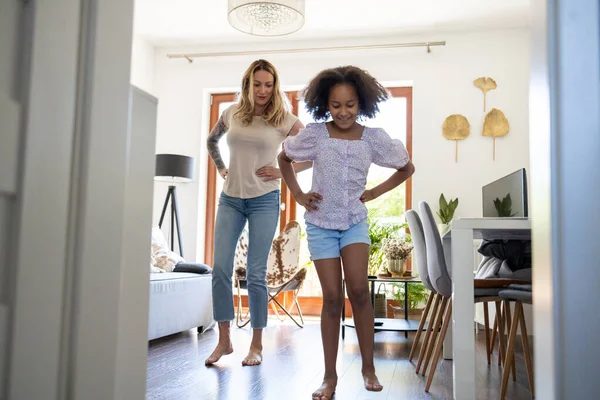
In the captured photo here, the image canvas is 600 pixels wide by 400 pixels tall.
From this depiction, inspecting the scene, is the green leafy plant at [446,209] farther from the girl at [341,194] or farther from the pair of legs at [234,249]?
the girl at [341,194]

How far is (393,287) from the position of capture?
4.78m

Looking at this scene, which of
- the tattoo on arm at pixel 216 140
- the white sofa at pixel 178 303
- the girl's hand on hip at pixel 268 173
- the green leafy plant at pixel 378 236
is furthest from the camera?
the green leafy plant at pixel 378 236

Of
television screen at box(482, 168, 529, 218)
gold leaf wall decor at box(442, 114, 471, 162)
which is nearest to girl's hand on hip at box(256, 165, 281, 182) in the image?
television screen at box(482, 168, 529, 218)

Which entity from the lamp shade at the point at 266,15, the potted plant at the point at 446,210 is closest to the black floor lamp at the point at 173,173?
the lamp shade at the point at 266,15

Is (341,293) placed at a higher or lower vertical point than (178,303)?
higher

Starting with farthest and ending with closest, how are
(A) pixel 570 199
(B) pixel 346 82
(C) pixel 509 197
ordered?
(C) pixel 509 197 < (B) pixel 346 82 < (A) pixel 570 199

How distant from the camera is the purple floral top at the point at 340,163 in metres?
2.09

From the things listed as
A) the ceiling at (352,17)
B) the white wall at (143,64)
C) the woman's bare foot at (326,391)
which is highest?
the ceiling at (352,17)

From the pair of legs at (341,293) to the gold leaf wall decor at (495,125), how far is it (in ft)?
10.6

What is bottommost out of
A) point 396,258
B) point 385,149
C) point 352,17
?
point 396,258

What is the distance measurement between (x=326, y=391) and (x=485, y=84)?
Result: 3.71 m

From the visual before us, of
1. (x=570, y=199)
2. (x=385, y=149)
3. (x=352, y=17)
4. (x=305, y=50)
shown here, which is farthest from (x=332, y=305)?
(x=305, y=50)

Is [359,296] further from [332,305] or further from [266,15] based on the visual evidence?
[266,15]

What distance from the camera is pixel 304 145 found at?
2191mm
